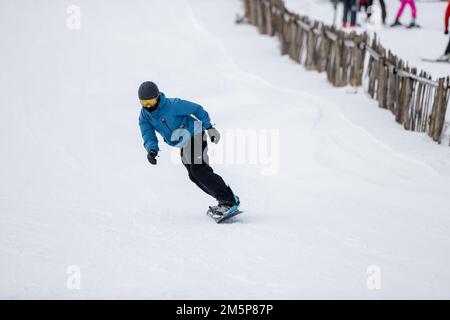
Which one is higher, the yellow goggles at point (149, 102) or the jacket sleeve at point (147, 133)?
the yellow goggles at point (149, 102)

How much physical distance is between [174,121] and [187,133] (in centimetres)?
19

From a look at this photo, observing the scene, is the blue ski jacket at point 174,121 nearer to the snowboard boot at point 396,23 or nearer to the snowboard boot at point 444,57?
the snowboard boot at point 444,57

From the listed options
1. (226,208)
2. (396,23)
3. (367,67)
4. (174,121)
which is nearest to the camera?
(174,121)

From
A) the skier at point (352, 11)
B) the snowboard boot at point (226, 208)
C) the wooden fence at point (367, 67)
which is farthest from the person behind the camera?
the skier at point (352, 11)

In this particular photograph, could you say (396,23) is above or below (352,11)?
below

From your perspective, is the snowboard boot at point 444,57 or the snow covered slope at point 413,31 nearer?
the snowboard boot at point 444,57

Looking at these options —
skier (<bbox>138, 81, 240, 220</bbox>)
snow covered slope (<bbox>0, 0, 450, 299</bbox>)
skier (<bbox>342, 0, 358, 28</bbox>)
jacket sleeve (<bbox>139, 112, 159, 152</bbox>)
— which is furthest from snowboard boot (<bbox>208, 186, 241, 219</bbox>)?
skier (<bbox>342, 0, 358, 28</bbox>)

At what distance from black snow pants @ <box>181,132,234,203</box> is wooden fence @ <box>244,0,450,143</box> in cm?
328

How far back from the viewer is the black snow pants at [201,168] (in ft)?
18.0

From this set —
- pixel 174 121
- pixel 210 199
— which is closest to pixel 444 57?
pixel 210 199

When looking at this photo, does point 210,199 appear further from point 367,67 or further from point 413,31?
Answer: point 413,31

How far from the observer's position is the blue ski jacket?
536 centimetres

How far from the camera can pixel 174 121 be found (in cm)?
540

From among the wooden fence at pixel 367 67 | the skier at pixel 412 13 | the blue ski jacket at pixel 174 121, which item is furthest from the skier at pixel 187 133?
the skier at pixel 412 13
